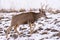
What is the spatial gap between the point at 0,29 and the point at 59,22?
9.99ft

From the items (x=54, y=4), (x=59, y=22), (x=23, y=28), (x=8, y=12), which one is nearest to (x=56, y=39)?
(x=23, y=28)

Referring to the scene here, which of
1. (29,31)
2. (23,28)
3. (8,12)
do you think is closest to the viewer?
(29,31)

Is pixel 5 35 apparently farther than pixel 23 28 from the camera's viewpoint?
No

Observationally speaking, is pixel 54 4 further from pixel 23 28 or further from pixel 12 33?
pixel 12 33

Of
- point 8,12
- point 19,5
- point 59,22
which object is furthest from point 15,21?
point 19,5

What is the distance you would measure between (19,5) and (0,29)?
781cm

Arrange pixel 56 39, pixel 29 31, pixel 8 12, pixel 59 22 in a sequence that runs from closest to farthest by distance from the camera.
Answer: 1. pixel 56 39
2. pixel 29 31
3. pixel 59 22
4. pixel 8 12

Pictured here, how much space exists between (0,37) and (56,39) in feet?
7.06

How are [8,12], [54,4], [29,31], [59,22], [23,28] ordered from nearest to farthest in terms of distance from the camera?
[29,31] → [23,28] → [59,22] → [8,12] → [54,4]

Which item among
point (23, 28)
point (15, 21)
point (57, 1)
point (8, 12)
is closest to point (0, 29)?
point (23, 28)

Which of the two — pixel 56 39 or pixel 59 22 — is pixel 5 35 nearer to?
pixel 56 39

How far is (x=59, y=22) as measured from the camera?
1246 cm

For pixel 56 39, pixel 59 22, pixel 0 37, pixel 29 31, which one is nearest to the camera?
pixel 56 39

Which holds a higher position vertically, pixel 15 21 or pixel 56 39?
pixel 15 21
